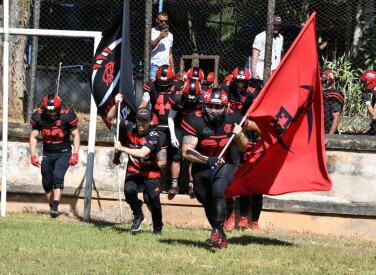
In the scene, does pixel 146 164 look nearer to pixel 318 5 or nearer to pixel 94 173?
pixel 94 173

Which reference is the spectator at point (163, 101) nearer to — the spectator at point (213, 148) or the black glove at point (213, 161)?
the spectator at point (213, 148)

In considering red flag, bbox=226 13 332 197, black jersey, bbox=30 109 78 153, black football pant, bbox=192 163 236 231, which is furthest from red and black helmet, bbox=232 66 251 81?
black jersey, bbox=30 109 78 153

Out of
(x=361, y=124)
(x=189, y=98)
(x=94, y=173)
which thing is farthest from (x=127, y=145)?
(x=361, y=124)

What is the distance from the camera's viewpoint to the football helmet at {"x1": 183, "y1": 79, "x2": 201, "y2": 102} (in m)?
15.4

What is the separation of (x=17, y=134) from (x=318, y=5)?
5779mm

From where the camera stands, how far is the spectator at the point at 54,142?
16547 mm

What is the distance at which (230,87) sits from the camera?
16.0m

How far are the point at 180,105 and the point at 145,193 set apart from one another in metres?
2.04

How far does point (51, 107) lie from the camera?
647 inches

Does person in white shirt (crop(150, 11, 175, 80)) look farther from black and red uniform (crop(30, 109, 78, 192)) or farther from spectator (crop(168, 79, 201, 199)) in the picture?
black and red uniform (crop(30, 109, 78, 192))

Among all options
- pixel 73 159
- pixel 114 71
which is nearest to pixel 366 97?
pixel 114 71

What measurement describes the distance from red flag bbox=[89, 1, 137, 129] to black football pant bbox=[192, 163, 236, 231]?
2432 mm

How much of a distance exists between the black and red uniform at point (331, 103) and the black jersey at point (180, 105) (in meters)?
2.95

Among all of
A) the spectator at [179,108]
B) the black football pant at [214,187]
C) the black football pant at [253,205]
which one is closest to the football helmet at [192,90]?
the spectator at [179,108]
